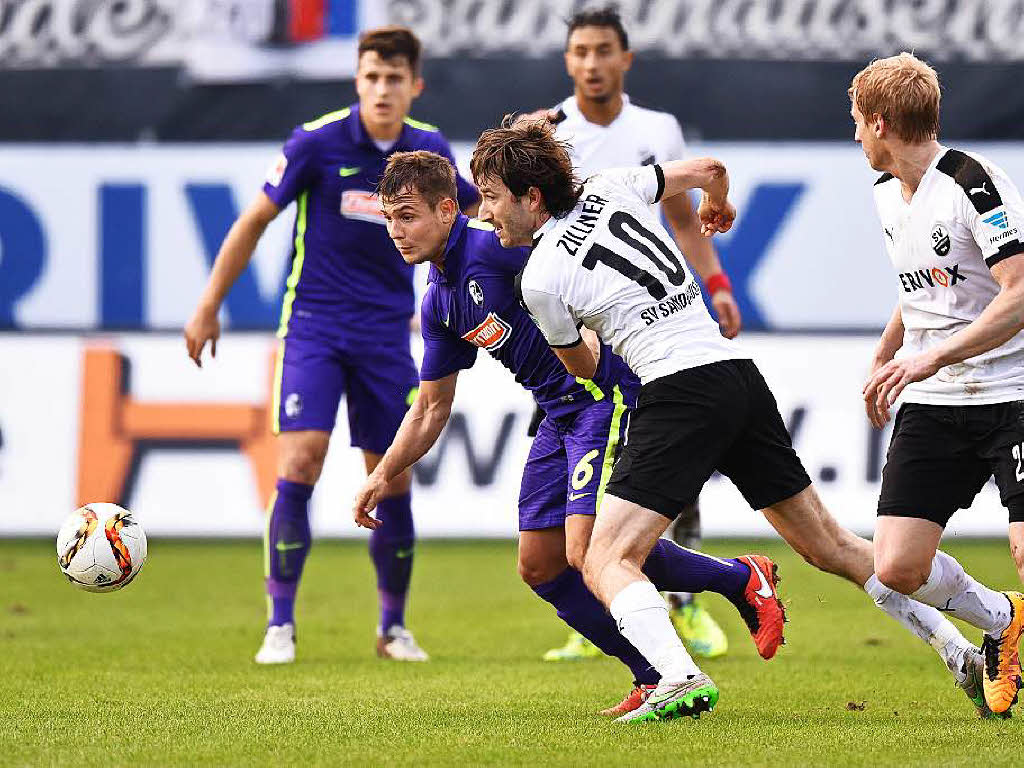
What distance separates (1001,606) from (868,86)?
174 cm

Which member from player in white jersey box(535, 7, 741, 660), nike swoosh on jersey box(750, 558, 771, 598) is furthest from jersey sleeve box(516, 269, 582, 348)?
player in white jersey box(535, 7, 741, 660)

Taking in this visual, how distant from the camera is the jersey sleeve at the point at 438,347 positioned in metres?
5.72

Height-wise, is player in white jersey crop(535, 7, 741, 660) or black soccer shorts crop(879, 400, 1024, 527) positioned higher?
player in white jersey crop(535, 7, 741, 660)

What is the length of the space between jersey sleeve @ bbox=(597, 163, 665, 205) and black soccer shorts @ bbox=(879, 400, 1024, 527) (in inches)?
43.0

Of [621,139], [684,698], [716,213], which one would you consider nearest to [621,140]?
[621,139]

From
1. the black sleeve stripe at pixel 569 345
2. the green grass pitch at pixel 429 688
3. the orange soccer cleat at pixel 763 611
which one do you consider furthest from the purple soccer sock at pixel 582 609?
the black sleeve stripe at pixel 569 345

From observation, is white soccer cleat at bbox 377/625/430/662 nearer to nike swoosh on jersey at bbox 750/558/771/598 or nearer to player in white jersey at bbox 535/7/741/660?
player in white jersey at bbox 535/7/741/660

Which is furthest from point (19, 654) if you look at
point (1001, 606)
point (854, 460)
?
point (854, 460)

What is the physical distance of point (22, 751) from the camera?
4730 millimetres

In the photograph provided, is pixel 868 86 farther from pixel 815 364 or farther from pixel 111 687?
pixel 815 364

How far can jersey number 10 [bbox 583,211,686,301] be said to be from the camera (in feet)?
16.9

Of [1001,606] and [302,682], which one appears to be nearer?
[1001,606]

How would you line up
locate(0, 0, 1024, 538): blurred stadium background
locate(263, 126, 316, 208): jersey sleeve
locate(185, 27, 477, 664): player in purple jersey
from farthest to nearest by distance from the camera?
locate(0, 0, 1024, 538): blurred stadium background < locate(263, 126, 316, 208): jersey sleeve < locate(185, 27, 477, 664): player in purple jersey

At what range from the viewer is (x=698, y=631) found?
7.32 metres
